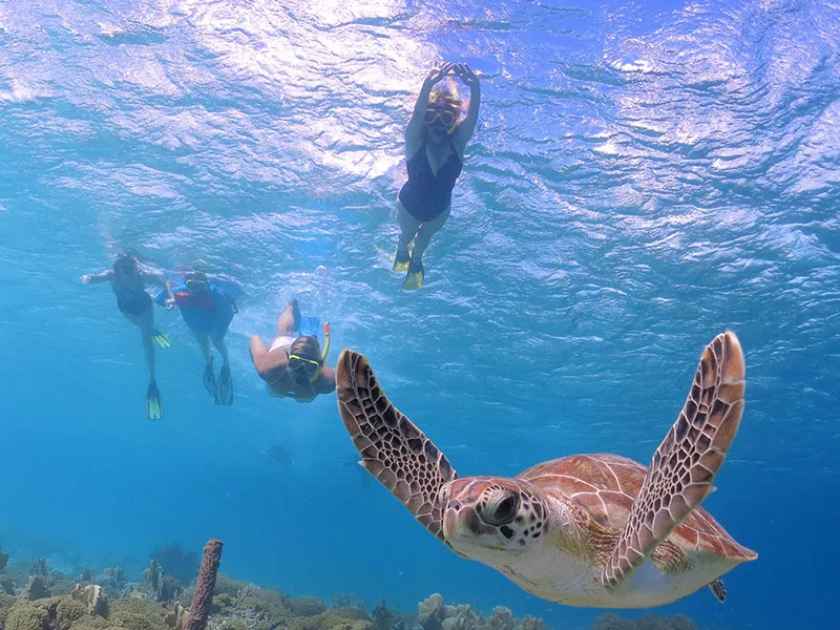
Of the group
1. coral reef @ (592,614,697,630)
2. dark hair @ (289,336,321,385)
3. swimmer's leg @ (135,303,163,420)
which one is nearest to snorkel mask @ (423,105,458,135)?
dark hair @ (289,336,321,385)

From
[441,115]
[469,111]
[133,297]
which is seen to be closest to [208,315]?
[133,297]

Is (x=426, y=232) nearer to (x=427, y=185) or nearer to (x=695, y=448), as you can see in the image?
(x=427, y=185)

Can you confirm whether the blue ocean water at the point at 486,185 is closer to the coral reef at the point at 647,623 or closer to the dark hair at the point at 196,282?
the dark hair at the point at 196,282

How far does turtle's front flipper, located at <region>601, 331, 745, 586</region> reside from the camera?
2.30m

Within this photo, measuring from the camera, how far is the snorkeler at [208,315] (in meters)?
14.1

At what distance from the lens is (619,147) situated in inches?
490

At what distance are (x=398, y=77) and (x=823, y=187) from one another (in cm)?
1010

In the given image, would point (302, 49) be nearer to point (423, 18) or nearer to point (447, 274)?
point (423, 18)

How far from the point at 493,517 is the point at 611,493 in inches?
68.7

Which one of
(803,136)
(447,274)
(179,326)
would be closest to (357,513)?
(179,326)

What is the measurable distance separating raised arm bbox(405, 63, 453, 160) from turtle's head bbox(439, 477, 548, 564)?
786 centimetres

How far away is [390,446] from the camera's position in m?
3.47

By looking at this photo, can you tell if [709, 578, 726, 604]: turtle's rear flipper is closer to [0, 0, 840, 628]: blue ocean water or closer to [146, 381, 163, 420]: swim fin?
[0, 0, 840, 628]: blue ocean water

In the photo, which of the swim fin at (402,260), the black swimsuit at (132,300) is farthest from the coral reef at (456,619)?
the black swimsuit at (132,300)
